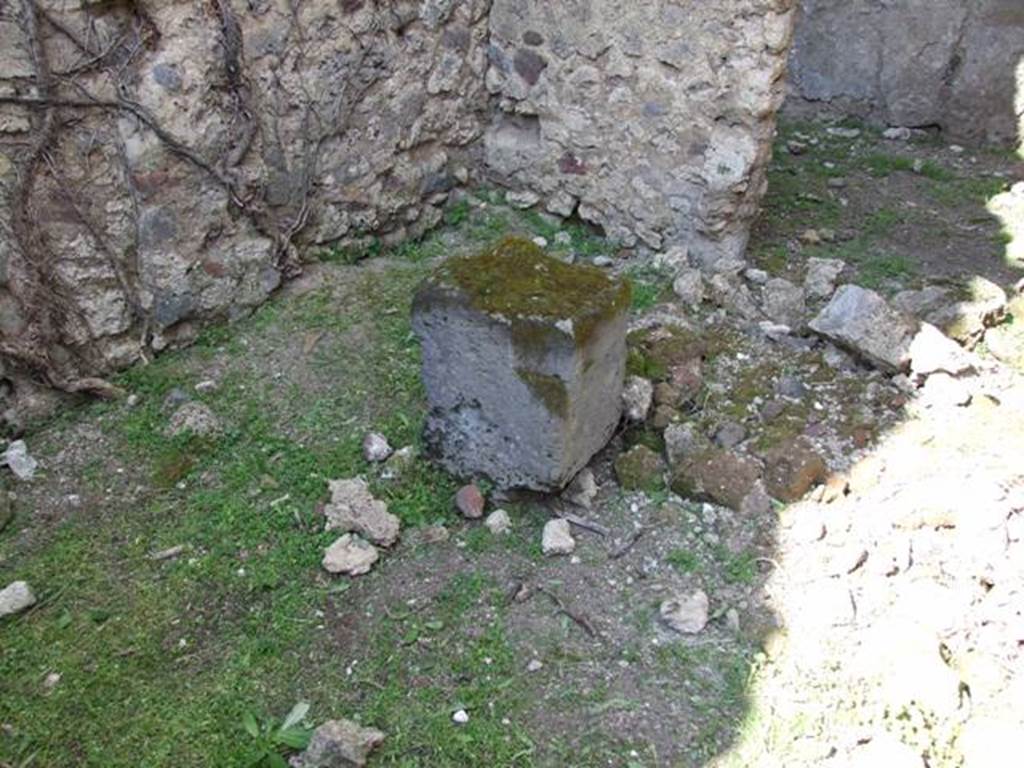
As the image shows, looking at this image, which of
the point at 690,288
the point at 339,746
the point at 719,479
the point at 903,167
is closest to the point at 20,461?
the point at 339,746

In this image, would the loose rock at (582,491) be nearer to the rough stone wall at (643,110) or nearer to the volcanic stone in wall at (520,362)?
the volcanic stone in wall at (520,362)

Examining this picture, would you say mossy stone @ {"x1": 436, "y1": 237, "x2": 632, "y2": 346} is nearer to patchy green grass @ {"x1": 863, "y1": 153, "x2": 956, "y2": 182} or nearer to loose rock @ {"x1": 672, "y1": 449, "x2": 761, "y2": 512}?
loose rock @ {"x1": 672, "y1": 449, "x2": 761, "y2": 512}

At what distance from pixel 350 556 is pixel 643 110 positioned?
7.96 feet

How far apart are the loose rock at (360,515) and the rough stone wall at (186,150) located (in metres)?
1.16

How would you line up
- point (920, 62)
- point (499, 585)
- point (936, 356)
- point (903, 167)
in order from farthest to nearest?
point (920, 62) → point (903, 167) → point (936, 356) → point (499, 585)

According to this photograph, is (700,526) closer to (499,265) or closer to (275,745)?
(499,265)

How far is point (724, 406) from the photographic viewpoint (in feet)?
11.5

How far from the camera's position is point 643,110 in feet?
14.0

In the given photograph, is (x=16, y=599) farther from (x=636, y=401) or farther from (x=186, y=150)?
(x=636, y=401)

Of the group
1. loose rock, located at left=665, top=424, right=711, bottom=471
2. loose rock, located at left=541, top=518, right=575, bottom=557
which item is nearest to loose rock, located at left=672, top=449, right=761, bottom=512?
loose rock, located at left=665, top=424, right=711, bottom=471

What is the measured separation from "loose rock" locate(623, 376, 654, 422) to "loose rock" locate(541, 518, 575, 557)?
0.54 m

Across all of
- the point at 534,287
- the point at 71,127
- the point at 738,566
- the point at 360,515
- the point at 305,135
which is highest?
the point at 71,127

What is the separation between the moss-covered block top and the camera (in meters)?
2.89

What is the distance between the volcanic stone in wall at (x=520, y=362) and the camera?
2.90 metres
